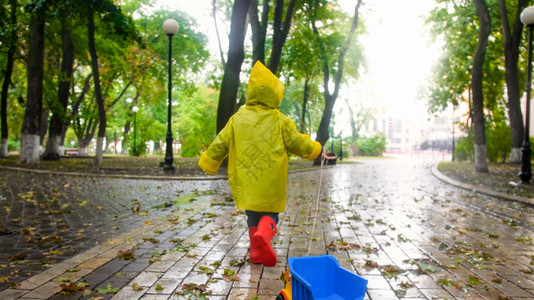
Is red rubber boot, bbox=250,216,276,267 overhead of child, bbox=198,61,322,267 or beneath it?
beneath

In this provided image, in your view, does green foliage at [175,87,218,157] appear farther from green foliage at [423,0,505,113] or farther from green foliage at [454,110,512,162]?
green foliage at [454,110,512,162]

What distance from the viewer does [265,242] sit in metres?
3.70

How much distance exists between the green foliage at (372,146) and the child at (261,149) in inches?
1698

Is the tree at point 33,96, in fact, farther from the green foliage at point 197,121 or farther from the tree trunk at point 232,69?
the green foliage at point 197,121

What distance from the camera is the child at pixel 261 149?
3.96 meters

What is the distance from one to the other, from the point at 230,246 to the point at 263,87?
6.42ft

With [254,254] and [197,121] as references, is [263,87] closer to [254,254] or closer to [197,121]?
[254,254]

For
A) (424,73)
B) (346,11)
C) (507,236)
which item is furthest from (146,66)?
(507,236)

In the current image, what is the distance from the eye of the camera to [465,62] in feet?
71.9

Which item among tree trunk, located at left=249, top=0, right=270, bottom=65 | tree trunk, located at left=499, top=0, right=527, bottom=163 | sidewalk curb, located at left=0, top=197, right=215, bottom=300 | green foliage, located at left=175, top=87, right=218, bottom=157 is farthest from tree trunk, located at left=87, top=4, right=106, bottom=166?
tree trunk, located at left=499, top=0, right=527, bottom=163

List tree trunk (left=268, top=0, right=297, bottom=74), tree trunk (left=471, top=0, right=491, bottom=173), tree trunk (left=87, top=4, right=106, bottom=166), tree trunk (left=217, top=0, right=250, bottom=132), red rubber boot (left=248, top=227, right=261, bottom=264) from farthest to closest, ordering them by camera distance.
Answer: tree trunk (left=87, top=4, right=106, bottom=166)
tree trunk (left=471, top=0, right=491, bottom=173)
tree trunk (left=268, top=0, right=297, bottom=74)
tree trunk (left=217, top=0, right=250, bottom=132)
red rubber boot (left=248, top=227, right=261, bottom=264)

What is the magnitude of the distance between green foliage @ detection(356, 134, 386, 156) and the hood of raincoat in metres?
43.2

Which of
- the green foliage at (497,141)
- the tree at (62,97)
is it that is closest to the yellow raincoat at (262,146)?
the tree at (62,97)

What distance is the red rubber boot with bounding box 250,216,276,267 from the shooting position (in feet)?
12.2
